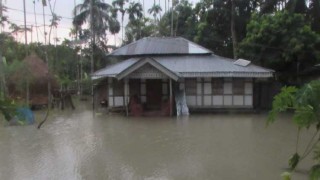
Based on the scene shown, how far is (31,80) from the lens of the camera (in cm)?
2708

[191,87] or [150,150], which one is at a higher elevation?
[191,87]

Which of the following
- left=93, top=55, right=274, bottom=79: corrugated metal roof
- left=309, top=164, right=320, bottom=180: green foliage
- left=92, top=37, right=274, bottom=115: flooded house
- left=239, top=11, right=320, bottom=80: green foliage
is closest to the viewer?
left=309, top=164, right=320, bottom=180: green foliage

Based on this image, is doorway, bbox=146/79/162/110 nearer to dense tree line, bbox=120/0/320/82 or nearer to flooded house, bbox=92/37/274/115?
flooded house, bbox=92/37/274/115

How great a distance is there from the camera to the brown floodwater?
929 cm

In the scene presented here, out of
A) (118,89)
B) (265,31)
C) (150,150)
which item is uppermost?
(265,31)

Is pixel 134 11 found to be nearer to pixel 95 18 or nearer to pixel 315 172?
pixel 95 18

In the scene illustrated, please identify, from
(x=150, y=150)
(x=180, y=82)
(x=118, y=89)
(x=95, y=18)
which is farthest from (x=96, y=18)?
(x=150, y=150)

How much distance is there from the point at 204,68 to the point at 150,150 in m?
12.2

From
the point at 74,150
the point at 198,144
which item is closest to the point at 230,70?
the point at 198,144

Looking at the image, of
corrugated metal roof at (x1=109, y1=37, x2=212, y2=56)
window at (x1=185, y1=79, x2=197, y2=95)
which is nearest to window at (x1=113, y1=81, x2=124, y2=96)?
corrugated metal roof at (x1=109, y1=37, x2=212, y2=56)

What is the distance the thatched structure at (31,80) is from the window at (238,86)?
1038cm

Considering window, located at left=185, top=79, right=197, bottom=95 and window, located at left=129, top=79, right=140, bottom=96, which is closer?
window, located at left=185, top=79, right=197, bottom=95

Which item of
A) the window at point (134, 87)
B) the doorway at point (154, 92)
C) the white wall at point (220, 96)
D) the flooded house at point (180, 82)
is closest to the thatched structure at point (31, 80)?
the flooded house at point (180, 82)

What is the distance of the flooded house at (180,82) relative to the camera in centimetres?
2273
